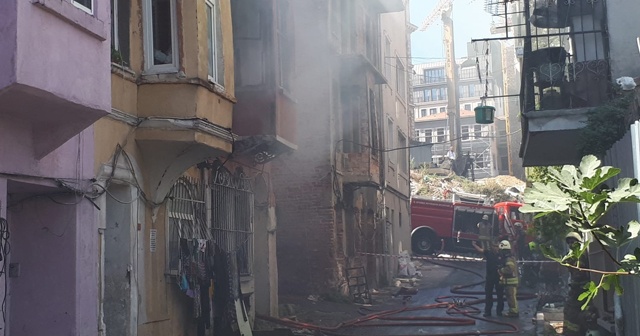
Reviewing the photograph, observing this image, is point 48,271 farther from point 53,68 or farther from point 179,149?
point 179,149

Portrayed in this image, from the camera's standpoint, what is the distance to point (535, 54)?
45.9 feet

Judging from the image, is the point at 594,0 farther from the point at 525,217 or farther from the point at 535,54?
the point at 525,217

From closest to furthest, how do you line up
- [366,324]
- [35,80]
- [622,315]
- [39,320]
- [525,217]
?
[35,80], [39,320], [622,315], [366,324], [525,217]

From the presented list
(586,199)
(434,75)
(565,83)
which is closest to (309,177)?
(565,83)

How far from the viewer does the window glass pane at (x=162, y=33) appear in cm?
1034

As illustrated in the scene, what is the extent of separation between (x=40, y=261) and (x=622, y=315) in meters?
6.44

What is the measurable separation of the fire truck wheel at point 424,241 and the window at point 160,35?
23.0 m

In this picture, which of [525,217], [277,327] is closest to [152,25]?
[277,327]

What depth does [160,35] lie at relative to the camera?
10383 mm

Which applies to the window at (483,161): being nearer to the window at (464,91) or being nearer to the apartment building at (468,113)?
the apartment building at (468,113)

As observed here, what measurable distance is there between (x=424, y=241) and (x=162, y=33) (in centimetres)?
2320

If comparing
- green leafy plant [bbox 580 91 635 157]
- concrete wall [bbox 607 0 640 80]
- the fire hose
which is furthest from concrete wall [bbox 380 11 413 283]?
green leafy plant [bbox 580 91 635 157]

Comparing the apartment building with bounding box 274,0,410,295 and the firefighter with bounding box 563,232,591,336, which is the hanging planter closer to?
the apartment building with bounding box 274,0,410,295

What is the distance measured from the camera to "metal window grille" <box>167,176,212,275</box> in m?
11.1
